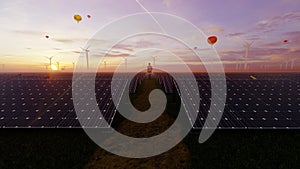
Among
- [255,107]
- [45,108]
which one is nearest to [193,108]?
[255,107]

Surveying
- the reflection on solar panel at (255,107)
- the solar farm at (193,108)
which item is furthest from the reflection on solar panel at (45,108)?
the reflection on solar panel at (255,107)

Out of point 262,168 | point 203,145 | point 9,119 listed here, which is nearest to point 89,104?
point 9,119

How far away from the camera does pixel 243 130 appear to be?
41.8 feet

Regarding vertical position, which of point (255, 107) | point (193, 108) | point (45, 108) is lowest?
point (45, 108)

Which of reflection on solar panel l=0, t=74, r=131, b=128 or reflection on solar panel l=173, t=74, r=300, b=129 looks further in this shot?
reflection on solar panel l=0, t=74, r=131, b=128

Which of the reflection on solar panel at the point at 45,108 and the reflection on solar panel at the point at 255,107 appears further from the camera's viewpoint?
the reflection on solar panel at the point at 45,108

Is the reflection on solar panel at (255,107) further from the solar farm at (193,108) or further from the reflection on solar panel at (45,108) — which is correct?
the reflection on solar panel at (45,108)

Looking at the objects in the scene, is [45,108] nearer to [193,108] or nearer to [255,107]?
[193,108]

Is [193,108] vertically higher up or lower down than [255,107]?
lower down

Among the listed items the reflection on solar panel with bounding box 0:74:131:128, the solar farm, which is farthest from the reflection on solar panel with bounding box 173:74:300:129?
the reflection on solar panel with bounding box 0:74:131:128

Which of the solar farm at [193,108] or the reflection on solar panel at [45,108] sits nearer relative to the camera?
the solar farm at [193,108]

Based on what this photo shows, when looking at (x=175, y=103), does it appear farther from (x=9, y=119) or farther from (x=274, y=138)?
(x=9, y=119)

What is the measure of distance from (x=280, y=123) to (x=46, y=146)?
58.6 feet

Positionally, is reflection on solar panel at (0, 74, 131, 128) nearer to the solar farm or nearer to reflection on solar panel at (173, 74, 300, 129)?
the solar farm
